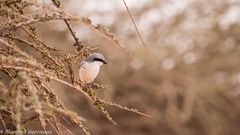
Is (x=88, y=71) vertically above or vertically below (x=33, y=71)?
above

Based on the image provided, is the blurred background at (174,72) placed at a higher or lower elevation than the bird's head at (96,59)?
higher

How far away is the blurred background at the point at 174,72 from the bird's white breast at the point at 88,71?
374cm

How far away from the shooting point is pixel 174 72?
5285 millimetres

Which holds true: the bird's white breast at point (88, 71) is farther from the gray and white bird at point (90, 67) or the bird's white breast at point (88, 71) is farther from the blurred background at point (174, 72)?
the blurred background at point (174, 72)

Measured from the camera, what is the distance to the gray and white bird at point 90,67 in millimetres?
1127

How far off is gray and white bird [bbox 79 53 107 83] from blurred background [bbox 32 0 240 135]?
12.2ft

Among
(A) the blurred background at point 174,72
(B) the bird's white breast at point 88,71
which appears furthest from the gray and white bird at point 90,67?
(A) the blurred background at point 174,72

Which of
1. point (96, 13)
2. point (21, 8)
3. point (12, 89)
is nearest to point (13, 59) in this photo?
point (12, 89)

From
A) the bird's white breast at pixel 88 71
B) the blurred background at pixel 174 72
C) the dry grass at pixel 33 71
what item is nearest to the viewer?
the dry grass at pixel 33 71

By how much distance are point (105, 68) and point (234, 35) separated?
1245mm

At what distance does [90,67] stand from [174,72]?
13.7ft

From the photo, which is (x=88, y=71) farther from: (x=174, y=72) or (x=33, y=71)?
(x=174, y=72)

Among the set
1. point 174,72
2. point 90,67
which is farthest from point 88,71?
point 174,72

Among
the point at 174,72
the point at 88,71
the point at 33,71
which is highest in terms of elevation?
the point at 174,72
